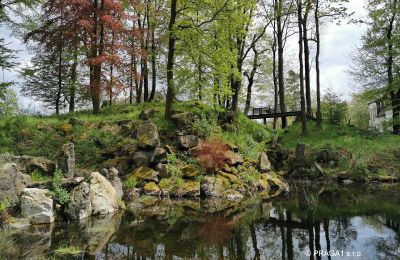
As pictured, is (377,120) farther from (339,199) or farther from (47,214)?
(47,214)

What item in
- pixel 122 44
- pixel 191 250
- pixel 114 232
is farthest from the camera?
pixel 122 44

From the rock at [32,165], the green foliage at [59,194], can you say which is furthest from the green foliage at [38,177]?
the green foliage at [59,194]

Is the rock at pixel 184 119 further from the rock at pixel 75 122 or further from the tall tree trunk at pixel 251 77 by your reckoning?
the tall tree trunk at pixel 251 77

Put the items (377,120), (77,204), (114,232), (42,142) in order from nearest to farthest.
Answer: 1. (114,232)
2. (77,204)
3. (42,142)
4. (377,120)

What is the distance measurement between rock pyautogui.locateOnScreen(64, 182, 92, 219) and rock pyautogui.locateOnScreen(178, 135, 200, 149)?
729 cm

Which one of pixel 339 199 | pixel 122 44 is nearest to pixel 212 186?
pixel 339 199

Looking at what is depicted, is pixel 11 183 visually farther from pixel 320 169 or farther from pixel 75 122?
pixel 320 169

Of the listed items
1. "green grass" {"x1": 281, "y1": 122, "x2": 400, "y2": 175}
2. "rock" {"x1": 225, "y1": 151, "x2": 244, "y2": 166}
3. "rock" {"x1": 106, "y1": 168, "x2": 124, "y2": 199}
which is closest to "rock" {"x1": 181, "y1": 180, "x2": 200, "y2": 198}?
"rock" {"x1": 225, "y1": 151, "x2": 244, "y2": 166}

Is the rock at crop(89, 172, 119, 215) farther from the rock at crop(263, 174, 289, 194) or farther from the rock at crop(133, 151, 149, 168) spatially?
the rock at crop(263, 174, 289, 194)

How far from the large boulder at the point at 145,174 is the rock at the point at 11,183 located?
4949 millimetres

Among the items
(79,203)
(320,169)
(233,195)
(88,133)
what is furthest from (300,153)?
(79,203)

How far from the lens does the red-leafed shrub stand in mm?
16906

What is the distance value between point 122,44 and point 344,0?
18278mm

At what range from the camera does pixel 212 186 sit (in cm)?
1596
